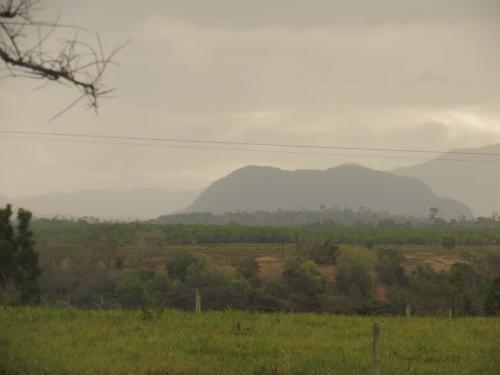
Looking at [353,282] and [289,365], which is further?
[353,282]

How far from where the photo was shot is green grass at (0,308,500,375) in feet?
30.7

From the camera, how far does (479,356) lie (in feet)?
35.1

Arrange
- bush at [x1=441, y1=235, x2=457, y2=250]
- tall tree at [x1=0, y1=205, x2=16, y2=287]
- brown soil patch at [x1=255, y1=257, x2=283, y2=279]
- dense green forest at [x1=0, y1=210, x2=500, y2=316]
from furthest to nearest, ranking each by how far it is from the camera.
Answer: bush at [x1=441, y1=235, x2=457, y2=250]
brown soil patch at [x1=255, y1=257, x2=283, y2=279]
dense green forest at [x1=0, y1=210, x2=500, y2=316]
tall tree at [x1=0, y1=205, x2=16, y2=287]

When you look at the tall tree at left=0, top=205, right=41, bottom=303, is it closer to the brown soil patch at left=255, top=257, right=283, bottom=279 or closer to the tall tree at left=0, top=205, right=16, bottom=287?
the tall tree at left=0, top=205, right=16, bottom=287

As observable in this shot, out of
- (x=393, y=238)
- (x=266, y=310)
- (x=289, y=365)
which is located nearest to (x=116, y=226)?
(x=393, y=238)

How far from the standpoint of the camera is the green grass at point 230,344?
9352 millimetres

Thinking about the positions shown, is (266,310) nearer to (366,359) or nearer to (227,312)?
(227,312)

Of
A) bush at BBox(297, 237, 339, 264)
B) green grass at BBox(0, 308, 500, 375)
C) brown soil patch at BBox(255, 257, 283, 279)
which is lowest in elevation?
brown soil patch at BBox(255, 257, 283, 279)

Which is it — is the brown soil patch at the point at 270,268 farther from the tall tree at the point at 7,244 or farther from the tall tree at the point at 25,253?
the tall tree at the point at 7,244

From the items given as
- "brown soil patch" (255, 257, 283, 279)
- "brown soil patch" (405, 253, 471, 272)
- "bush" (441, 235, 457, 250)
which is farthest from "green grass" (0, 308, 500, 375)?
"bush" (441, 235, 457, 250)

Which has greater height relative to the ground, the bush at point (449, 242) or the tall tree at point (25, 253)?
the tall tree at point (25, 253)

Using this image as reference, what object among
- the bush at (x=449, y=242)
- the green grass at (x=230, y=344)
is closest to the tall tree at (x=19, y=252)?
the green grass at (x=230, y=344)

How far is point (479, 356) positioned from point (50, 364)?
283 inches

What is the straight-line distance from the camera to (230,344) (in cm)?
1099
